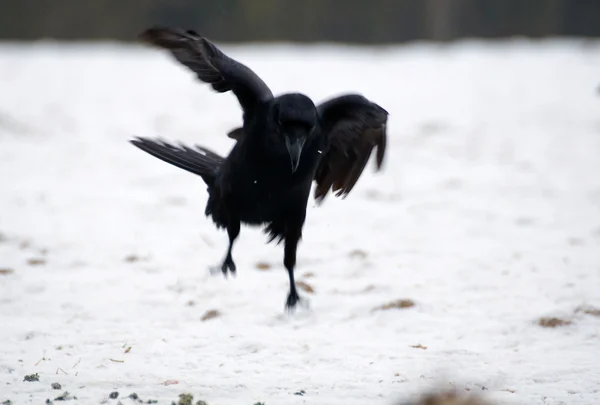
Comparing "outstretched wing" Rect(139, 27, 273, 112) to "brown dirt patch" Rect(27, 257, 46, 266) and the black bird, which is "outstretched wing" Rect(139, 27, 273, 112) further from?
"brown dirt patch" Rect(27, 257, 46, 266)

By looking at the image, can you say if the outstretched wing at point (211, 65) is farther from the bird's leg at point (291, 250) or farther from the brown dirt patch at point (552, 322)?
the brown dirt patch at point (552, 322)

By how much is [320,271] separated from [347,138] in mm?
1282

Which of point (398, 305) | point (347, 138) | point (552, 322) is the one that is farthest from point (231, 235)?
point (552, 322)

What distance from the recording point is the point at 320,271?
5.16 meters

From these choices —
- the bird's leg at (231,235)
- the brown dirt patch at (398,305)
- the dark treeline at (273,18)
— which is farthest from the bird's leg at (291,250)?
the dark treeline at (273,18)

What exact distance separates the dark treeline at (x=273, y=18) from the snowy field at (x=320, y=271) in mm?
9562

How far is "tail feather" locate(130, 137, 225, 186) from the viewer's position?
436 centimetres

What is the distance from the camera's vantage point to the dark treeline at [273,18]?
20484 mm

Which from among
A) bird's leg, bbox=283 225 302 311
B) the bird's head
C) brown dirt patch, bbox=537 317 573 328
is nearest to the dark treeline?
brown dirt patch, bbox=537 317 573 328

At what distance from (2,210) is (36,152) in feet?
8.63

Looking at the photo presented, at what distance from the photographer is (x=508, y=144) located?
9.88 m

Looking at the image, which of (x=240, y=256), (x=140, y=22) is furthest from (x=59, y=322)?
(x=140, y=22)

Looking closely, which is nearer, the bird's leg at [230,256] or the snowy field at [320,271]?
the snowy field at [320,271]

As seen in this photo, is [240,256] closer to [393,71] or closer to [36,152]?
[36,152]
